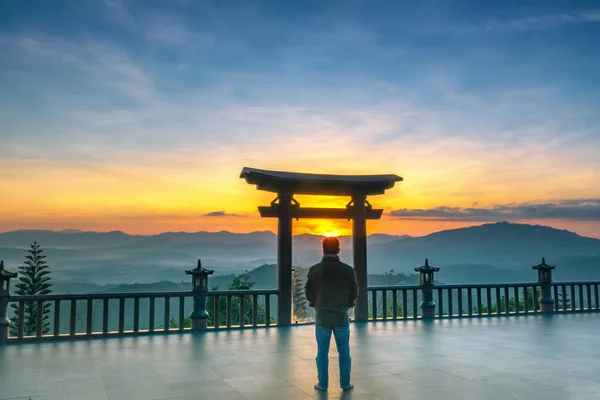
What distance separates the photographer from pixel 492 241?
13900 centimetres

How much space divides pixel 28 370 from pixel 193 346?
2504mm

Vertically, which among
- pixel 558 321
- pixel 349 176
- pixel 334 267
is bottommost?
pixel 558 321

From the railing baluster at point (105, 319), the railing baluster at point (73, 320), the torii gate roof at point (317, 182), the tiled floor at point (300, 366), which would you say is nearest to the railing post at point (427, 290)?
the tiled floor at point (300, 366)

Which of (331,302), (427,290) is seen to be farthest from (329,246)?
(427,290)

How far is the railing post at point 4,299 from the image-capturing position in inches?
351

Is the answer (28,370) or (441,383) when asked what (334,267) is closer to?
(441,383)

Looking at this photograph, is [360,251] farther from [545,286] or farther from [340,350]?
[340,350]

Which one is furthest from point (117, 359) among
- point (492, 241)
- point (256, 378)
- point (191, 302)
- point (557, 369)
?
point (492, 241)

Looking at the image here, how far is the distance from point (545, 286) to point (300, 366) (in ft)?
29.4

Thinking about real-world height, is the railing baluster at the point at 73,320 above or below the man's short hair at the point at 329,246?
below

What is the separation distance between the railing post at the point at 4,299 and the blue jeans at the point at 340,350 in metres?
6.26

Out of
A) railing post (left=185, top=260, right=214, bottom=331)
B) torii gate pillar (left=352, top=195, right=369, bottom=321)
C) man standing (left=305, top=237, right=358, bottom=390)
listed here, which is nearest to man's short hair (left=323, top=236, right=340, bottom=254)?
man standing (left=305, top=237, right=358, bottom=390)

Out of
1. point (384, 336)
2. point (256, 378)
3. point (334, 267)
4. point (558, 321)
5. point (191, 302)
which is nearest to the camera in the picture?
point (334, 267)

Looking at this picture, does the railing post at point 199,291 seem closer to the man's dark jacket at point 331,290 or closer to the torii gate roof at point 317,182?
the torii gate roof at point 317,182
